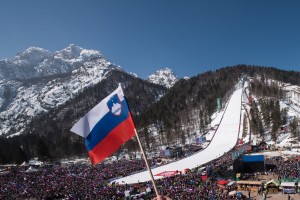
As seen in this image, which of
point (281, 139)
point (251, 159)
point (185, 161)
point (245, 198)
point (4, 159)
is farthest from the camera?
point (4, 159)

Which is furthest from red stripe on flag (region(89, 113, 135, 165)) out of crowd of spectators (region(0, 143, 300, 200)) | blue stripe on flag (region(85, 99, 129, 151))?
crowd of spectators (region(0, 143, 300, 200))

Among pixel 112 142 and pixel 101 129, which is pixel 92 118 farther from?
pixel 112 142

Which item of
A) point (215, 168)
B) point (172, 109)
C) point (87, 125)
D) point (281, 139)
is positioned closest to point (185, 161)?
point (215, 168)

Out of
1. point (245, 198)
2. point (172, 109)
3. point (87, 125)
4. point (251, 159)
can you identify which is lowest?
point (245, 198)

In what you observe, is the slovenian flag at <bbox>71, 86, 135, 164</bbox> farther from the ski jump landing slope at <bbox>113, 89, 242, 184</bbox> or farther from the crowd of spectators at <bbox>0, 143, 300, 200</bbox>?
the ski jump landing slope at <bbox>113, 89, 242, 184</bbox>

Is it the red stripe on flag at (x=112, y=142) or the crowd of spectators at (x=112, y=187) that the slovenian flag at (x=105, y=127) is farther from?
the crowd of spectators at (x=112, y=187)

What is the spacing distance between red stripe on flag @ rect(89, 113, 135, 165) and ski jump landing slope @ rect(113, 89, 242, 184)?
118 ft

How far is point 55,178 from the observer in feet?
157

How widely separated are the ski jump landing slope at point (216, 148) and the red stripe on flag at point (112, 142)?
118 feet

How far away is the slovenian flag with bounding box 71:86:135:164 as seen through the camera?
942cm

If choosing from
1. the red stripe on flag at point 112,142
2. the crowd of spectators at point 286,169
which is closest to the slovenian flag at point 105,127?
the red stripe on flag at point 112,142

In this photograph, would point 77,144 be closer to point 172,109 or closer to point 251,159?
point 172,109

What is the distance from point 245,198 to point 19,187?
31.0 m

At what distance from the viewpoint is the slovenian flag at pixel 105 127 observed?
9.42m
